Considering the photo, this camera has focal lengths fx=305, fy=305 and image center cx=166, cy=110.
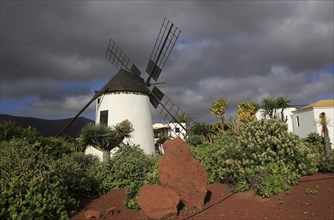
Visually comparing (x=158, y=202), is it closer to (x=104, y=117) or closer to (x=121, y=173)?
(x=121, y=173)

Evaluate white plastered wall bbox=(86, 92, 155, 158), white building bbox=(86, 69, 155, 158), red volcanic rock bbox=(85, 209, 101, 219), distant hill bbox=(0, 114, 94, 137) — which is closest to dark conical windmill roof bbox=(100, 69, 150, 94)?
white building bbox=(86, 69, 155, 158)

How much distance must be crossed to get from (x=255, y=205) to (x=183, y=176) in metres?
2.22

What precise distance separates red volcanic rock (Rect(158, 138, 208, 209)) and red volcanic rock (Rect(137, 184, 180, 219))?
0.37 meters

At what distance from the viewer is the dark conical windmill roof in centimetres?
2202

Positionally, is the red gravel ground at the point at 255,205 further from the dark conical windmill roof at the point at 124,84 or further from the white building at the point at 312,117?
the white building at the point at 312,117

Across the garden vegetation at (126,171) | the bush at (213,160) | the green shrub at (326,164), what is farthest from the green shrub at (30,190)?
the green shrub at (326,164)

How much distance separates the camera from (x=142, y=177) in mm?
11906

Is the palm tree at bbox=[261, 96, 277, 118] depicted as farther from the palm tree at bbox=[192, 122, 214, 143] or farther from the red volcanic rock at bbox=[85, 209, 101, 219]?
the red volcanic rock at bbox=[85, 209, 101, 219]

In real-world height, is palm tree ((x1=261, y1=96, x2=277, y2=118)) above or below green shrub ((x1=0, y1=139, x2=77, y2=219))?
above

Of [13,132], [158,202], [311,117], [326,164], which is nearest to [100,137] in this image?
[13,132]

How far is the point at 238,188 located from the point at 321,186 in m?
2.88

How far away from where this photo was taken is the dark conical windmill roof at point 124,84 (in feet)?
72.2

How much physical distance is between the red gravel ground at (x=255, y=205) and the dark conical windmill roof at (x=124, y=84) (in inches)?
482

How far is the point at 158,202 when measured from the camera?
8.01 m
